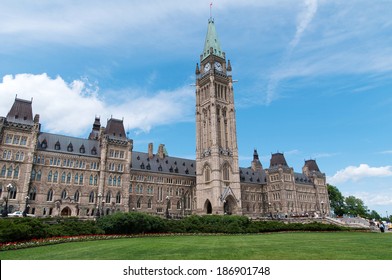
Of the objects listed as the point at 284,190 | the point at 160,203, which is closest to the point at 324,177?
the point at 284,190

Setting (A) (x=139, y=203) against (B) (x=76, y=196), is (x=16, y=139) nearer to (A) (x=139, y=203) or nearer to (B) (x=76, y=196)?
(B) (x=76, y=196)

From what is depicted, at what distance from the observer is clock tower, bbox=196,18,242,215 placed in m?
71.9

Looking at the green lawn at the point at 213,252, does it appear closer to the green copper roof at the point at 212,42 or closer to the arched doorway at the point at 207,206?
the arched doorway at the point at 207,206

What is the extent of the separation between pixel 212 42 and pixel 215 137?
31210 mm

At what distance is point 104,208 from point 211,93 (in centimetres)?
3997

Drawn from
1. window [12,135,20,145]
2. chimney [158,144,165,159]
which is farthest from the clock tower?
window [12,135,20,145]

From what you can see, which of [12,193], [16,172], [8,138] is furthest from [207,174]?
[8,138]

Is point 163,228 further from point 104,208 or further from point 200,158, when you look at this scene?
point 200,158

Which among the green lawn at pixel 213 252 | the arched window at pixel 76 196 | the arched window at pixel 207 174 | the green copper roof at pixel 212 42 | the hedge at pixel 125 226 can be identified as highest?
the green copper roof at pixel 212 42

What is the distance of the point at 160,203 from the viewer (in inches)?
2852

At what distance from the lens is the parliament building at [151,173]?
52969 millimetres

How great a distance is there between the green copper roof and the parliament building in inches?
12.3

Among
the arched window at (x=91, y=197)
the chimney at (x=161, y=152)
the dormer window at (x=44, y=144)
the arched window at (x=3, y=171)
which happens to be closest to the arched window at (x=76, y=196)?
the arched window at (x=91, y=197)

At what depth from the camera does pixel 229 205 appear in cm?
7356
